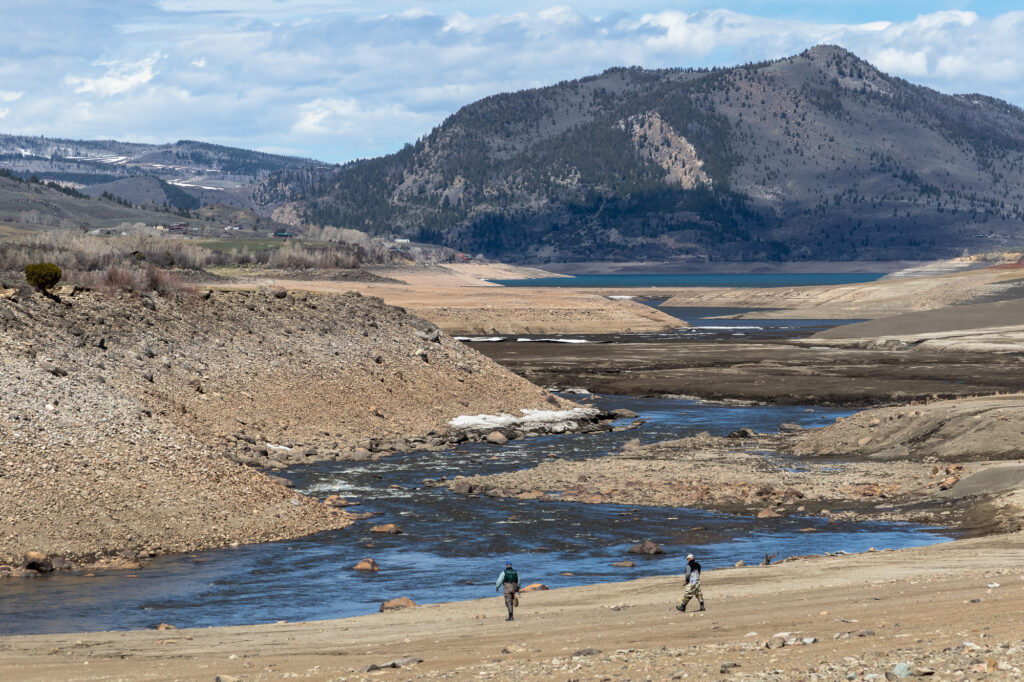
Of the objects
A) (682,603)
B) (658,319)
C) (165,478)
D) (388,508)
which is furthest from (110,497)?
(658,319)

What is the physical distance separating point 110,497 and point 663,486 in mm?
20039

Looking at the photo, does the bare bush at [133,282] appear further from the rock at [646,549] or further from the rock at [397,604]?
the rock at [397,604]

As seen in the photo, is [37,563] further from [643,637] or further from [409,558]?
[643,637]

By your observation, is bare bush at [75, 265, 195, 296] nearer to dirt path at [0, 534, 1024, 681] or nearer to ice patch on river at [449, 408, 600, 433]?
ice patch on river at [449, 408, 600, 433]

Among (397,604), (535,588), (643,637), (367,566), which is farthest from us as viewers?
(367,566)

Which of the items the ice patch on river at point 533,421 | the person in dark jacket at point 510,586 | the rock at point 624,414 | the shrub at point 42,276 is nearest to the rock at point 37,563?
the person in dark jacket at point 510,586

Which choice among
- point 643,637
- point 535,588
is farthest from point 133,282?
point 643,637

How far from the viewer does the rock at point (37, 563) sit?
33812mm

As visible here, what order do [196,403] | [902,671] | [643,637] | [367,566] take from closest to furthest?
[902,671], [643,637], [367,566], [196,403]

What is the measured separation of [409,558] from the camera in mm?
36344

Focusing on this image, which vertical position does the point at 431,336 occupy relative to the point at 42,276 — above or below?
below

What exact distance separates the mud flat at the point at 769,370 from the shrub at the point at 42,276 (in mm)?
36237

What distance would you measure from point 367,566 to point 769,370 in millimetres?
66202

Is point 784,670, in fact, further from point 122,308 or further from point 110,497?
point 122,308
